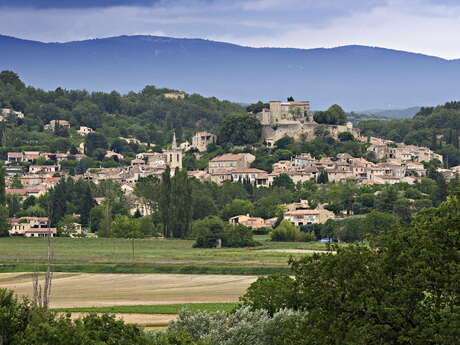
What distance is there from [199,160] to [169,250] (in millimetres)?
66728

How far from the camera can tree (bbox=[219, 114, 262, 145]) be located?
5354 inches

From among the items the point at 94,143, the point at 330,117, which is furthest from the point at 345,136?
the point at 94,143

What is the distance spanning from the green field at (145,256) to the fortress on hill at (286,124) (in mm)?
54498

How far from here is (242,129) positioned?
137 meters

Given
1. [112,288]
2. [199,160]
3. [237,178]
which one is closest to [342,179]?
[237,178]

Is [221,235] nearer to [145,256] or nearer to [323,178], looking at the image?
[145,256]

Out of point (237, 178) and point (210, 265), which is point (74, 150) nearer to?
point (237, 178)

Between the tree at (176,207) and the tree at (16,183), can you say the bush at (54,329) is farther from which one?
the tree at (16,183)


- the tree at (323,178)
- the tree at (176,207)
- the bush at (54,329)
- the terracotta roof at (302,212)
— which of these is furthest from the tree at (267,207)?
the bush at (54,329)

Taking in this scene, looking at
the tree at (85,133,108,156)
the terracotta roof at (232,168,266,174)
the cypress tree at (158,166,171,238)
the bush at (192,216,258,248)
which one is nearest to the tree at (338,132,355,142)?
the terracotta roof at (232,168,266,174)

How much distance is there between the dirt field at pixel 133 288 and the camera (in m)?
46.7

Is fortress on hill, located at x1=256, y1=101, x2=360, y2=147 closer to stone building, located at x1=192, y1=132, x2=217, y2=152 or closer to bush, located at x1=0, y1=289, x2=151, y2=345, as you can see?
stone building, located at x1=192, y1=132, x2=217, y2=152

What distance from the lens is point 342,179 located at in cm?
12100

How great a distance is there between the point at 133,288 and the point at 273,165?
260 ft
